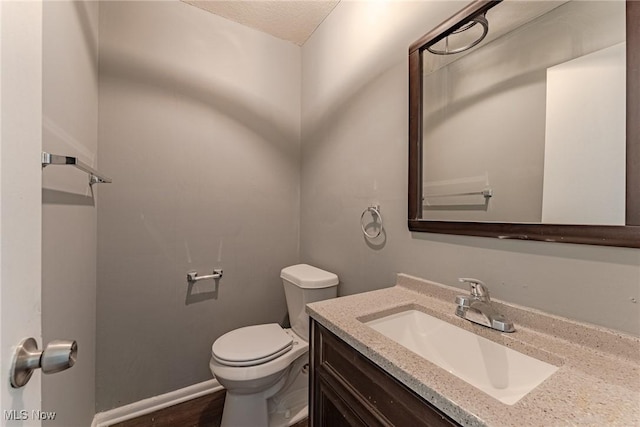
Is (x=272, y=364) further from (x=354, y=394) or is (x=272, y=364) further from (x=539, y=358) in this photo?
(x=539, y=358)

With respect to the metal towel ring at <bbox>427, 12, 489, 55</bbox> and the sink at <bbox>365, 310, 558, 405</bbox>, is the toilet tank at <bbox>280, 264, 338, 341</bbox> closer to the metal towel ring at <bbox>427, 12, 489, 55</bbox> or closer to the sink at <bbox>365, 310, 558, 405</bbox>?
the sink at <bbox>365, 310, 558, 405</bbox>

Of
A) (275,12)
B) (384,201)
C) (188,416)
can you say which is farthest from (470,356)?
(275,12)

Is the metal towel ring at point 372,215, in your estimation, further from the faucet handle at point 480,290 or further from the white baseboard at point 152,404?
the white baseboard at point 152,404

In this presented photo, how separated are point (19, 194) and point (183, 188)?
4.28 ft

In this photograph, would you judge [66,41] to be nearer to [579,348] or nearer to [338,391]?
[338,391]

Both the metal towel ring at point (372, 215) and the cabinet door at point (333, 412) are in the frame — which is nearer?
the cabinet door at point (333, 412)

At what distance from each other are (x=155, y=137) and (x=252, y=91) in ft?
2.35

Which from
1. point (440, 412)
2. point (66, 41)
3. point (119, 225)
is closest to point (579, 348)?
point (440, 412)

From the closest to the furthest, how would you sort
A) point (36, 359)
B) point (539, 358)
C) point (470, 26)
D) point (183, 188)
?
point (36, 359)
point (539, 358)
point (470, 26)
point (183, 188)

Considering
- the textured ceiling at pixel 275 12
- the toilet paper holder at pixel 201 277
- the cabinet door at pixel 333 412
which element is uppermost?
the textured ceiling at pixel 275 12

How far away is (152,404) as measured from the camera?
156 cm

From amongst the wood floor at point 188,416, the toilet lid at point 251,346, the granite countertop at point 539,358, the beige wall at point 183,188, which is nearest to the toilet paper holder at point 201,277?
the beige wall at point 183,188

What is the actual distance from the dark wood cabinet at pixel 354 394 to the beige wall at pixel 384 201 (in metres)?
0.50

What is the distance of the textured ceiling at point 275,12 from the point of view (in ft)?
5.31
